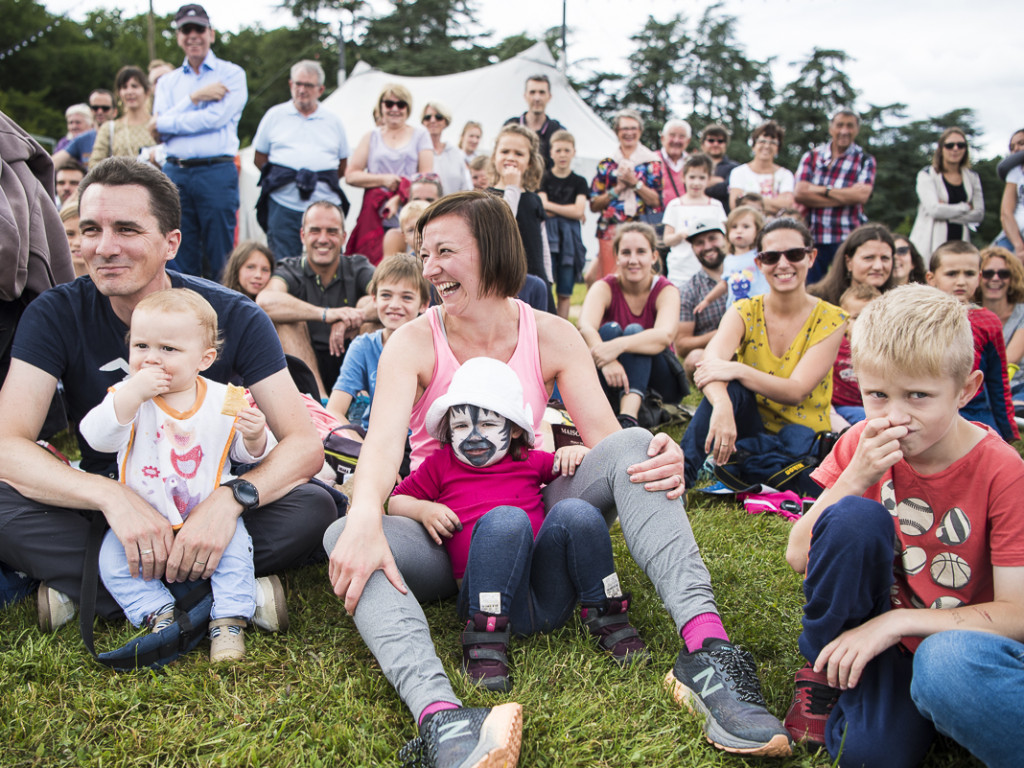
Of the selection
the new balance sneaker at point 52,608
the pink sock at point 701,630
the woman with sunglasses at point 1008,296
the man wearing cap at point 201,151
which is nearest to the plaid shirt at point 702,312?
the woman with sunglasses at point 1008,296

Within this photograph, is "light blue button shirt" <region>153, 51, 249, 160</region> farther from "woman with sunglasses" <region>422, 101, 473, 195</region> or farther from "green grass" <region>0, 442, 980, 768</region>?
"green grass" <region>0, 442, 980, 768</region>

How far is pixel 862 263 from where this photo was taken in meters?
4.72

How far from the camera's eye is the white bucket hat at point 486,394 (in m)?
2.38

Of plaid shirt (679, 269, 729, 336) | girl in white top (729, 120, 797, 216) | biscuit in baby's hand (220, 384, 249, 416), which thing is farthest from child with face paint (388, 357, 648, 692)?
girl in white top (729, 120, 797, 216)

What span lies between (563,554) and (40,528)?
165 cm

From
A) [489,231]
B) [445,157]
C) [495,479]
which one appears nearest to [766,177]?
[445,157]

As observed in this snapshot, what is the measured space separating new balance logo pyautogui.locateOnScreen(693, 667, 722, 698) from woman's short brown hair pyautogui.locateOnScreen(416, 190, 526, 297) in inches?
52.3

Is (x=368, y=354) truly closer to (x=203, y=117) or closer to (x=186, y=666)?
(x=186, y=666)

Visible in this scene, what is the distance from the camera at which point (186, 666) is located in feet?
7.69

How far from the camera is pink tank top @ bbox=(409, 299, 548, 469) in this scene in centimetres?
264

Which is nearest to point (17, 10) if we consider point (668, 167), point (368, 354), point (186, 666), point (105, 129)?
point (105, 129)

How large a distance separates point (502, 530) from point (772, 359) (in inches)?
96.5

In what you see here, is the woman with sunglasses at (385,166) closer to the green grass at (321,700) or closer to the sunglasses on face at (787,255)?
the sunglasses on face at (787,255)

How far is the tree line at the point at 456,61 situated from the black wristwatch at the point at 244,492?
31189 millimetres
